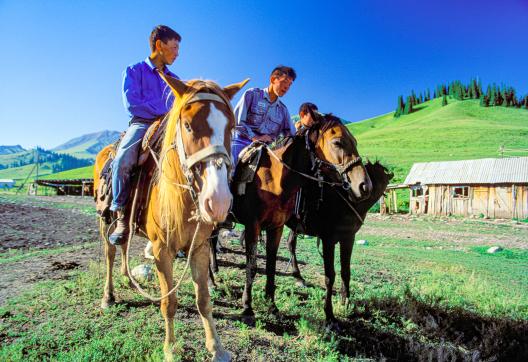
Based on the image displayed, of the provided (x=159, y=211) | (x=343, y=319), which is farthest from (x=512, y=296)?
(x=159, y=211)

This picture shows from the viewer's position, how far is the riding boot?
12.2 feet

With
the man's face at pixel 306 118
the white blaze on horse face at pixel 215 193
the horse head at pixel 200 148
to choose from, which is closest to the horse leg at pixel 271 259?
the man's face at pixel 306 118

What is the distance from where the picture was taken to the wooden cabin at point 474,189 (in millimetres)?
28594

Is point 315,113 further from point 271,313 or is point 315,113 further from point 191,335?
point 191,335

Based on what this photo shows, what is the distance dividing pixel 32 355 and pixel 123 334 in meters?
0.91

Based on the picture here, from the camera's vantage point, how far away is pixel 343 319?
4.88 m

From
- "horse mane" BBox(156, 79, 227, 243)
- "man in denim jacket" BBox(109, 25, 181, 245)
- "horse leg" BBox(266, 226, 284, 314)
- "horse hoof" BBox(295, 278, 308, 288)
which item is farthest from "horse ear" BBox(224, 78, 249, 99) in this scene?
"horse hoof" BBox(295, 278, 308, 288)

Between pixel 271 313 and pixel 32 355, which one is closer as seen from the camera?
pixel 32 355

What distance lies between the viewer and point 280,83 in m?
5.41

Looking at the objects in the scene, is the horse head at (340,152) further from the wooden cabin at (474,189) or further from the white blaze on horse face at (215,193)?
the wooden cabin at (474,189)

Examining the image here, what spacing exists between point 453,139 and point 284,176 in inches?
2871

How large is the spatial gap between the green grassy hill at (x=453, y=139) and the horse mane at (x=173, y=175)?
3858cm

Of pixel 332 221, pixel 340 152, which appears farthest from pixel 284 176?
pixel 332 221

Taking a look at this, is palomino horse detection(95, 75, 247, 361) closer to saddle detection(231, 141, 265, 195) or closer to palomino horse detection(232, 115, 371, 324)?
palomino horse detection(232, 115, 371, 324)
